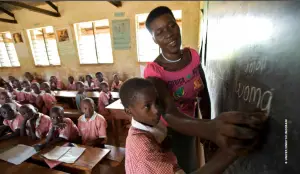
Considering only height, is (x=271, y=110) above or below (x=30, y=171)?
above

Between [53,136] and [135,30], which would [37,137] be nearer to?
[53,136]

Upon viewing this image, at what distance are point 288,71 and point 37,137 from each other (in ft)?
9.35

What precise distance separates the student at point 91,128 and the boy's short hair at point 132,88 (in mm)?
1692

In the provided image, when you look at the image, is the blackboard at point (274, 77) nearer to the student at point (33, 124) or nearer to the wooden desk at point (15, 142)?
the wooden desk at point (15, 142)

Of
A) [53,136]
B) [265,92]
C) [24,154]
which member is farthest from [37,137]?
[265,92]

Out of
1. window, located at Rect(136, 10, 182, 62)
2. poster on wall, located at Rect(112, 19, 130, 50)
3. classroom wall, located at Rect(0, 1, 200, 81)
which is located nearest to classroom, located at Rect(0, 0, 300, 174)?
window, located at Rect(136, 10, 182, 62)

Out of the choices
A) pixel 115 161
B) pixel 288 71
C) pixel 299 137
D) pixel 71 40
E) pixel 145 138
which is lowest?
pixel 115 161

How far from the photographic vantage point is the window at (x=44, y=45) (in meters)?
6.23

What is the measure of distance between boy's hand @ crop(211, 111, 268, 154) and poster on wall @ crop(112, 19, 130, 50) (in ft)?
17.8

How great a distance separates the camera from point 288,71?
0.92 ft

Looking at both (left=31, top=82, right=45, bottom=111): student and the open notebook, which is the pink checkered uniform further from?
(left=31, top=82, right=45, bottom=111): student

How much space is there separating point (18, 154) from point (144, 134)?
1.88 metres

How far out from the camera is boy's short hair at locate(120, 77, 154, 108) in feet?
2.62

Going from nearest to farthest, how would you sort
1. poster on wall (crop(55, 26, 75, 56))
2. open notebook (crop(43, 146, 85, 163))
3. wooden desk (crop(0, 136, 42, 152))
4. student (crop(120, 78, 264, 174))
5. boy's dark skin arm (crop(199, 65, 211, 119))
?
student (crop(120, 78, 264, 174)) → boy's dark skin arm (crop(199, 65, 211, 119)) → open notebook (crop(43, 146, 85, 163)) → wooden desk (crop(0, 136, 42, 152)) → poster on wall (crop(55, 26, 75, 56))
